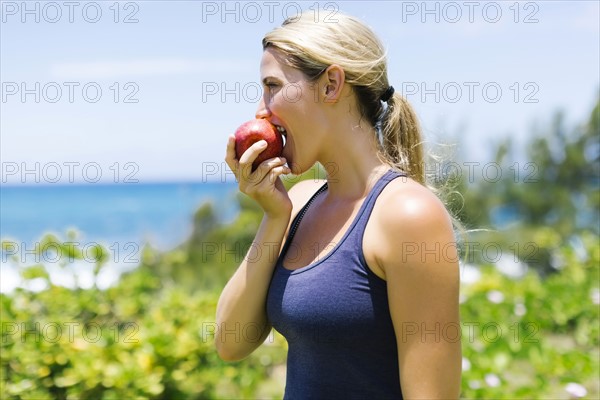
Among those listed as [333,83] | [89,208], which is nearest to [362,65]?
[333,83]

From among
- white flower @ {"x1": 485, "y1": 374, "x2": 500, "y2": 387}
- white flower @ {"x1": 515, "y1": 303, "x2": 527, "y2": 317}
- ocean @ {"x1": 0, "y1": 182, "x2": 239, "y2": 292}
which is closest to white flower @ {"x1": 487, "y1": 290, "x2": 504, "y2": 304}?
white flower @ {"x1": 515, "y1": 303, "x2": 527, "y2": 317}

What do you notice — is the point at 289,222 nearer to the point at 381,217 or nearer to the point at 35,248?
the point at 381,217

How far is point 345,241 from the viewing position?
2.11 metres

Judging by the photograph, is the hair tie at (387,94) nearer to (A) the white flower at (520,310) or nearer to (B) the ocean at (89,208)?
(A) the white flower at (520,310)

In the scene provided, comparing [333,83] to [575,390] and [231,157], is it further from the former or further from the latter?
[575,390]

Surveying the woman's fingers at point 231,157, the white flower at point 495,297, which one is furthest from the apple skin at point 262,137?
the white flower at point 495,297

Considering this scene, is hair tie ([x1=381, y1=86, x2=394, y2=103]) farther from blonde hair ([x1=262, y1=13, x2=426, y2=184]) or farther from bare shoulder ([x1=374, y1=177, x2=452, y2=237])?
bare shoulder ([x1=374, y1=177, x2=452, y2=237])

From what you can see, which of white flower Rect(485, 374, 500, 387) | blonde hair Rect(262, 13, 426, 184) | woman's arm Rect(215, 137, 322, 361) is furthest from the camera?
white flower Rect(485, 374, 500, 387)

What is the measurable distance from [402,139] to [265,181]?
1.43ft

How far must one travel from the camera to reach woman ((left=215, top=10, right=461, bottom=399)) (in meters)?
1.96

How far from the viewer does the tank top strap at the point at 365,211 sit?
6.84 ft

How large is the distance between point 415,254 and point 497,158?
7616mm

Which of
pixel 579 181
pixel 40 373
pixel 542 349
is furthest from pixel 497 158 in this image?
pixel 40 373

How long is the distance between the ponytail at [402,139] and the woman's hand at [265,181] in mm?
318
